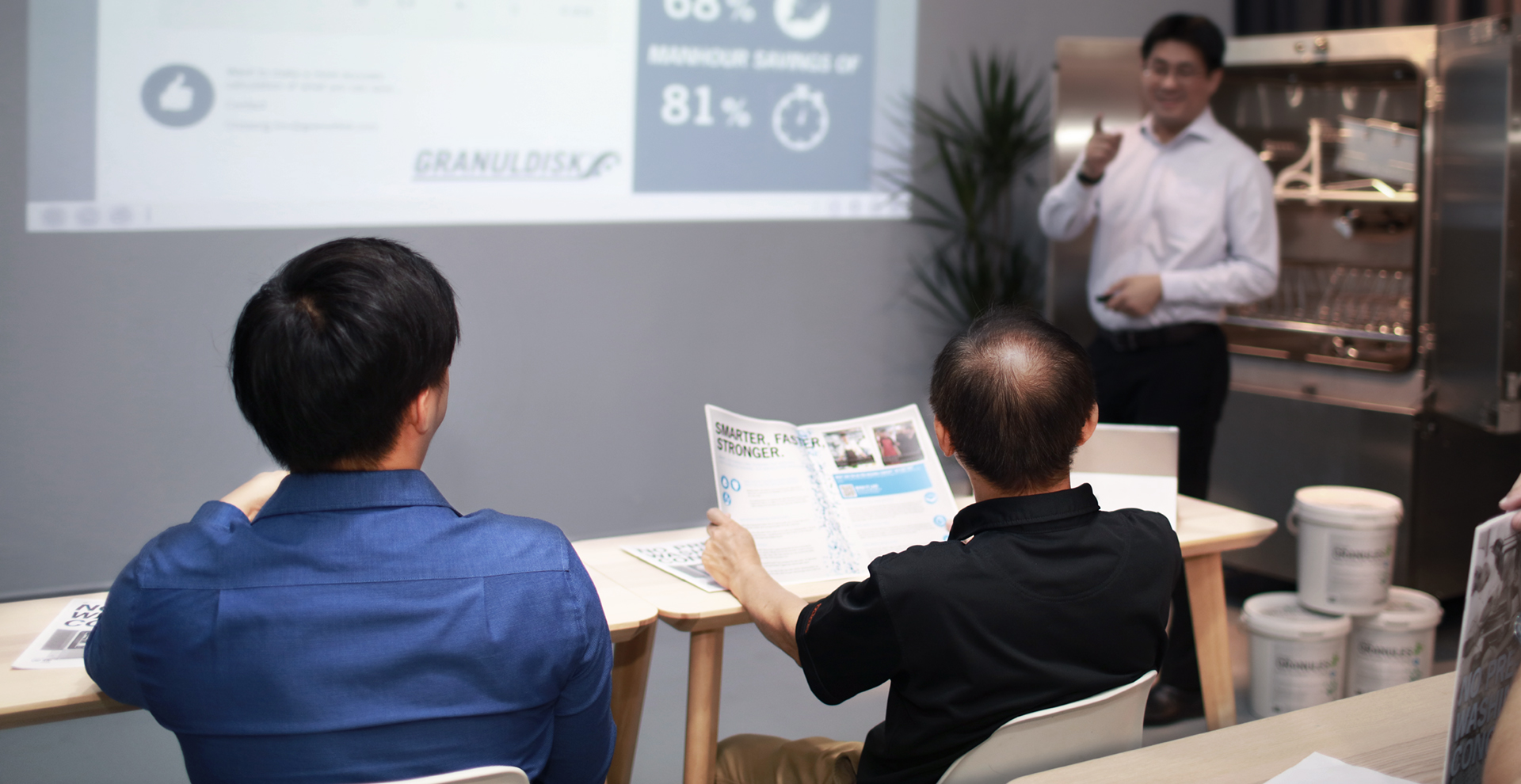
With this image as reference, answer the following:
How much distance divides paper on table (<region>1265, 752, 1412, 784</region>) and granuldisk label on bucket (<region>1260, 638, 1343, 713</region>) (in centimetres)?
157

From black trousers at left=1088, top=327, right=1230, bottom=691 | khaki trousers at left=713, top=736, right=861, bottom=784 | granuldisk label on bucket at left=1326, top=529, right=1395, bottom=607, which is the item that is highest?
black trousers at left=1088, top=327, right=1230, bottom=691

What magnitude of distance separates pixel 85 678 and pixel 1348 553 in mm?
2491

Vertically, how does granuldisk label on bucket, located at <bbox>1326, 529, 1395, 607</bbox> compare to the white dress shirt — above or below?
below

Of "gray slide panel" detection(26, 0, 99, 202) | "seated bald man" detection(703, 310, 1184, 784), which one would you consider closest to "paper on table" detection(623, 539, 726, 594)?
"seated bald man" detection(703, 310, 1184, 784)

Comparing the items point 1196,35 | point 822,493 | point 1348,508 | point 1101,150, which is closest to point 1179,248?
point 1101,150

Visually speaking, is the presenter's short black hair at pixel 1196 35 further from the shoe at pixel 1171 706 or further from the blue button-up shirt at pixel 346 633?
the blue button-up shirt at pixel 346 633

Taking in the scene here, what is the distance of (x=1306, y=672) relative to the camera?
2645 millimetres

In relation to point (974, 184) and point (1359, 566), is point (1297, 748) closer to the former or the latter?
point (1359, 566)

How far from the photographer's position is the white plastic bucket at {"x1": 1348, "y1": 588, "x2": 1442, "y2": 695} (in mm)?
2723

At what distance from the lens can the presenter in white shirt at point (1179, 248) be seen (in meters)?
2.92

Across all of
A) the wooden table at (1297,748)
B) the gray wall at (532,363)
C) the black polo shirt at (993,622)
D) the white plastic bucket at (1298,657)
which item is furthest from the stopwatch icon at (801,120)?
the wooden table at (1297,748)

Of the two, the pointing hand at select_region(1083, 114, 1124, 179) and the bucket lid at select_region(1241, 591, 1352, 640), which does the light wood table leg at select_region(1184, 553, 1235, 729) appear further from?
the pointing hand at select_region(1083, 114, 1124, 179)

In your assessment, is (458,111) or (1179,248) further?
(458,111)

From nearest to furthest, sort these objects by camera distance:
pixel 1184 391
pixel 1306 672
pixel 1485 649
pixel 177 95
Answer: pixel 1485 649
pixel 1306 672
pixel 1184 391
pixel 177 95
